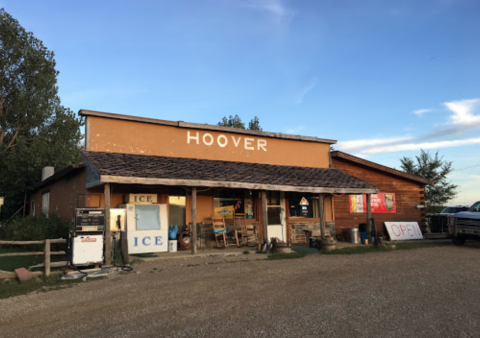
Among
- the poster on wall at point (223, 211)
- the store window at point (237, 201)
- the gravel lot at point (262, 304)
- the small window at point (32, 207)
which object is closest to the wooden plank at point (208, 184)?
the store window at point (237, 201)

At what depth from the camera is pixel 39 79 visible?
26797 millimetres

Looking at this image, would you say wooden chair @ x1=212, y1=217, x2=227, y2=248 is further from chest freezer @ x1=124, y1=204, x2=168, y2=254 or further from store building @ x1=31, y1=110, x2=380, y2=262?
chest freezer @ x1=124, y1=204, x2=168, y2=254

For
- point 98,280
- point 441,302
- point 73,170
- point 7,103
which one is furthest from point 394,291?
point 7,103

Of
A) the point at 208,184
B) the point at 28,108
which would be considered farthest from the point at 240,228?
the point at 28,108

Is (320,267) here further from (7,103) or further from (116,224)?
(7,103)

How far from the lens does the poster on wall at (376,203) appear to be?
18797 millimetres

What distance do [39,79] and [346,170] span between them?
22332mm

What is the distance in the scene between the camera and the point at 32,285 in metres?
8.12

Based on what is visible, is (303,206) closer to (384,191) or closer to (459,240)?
(384,191)

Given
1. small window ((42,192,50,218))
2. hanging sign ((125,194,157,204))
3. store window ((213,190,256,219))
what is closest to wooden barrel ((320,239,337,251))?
store window ((213,190,256,219))

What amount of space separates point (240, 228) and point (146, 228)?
4.45m

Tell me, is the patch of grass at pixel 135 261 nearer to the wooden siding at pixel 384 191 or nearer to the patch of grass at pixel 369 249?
the patch of grass at pixel 369 249

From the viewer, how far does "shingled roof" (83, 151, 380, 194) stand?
444 inches

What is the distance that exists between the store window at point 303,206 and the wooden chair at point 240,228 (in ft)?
8.41
